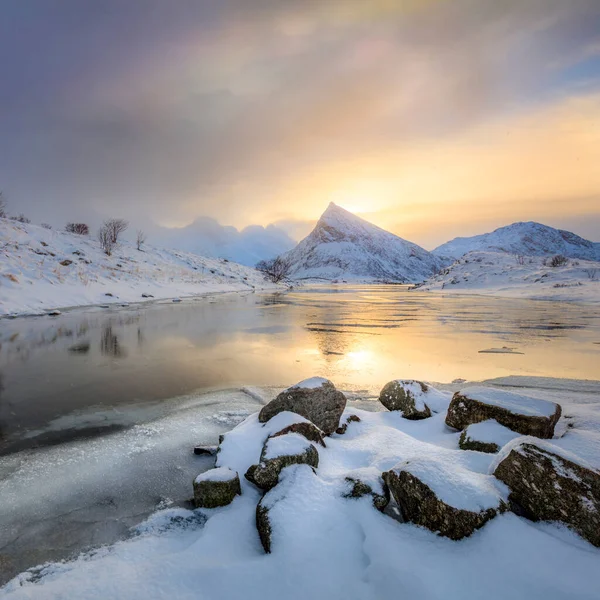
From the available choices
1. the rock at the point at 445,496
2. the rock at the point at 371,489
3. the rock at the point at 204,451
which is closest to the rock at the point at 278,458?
the rock at the point at 371,489

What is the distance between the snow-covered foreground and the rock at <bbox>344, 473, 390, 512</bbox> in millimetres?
66

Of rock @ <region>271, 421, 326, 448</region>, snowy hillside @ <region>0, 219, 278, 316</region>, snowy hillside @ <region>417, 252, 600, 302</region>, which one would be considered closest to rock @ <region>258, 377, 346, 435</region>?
rock @ <region>271, 421, 326, 448</region>

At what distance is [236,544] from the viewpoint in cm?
344

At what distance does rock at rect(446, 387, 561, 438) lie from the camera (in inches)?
186

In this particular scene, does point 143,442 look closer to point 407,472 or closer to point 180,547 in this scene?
point 180,547

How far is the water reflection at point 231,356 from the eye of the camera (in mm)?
8023

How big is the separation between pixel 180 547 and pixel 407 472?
2433 mm

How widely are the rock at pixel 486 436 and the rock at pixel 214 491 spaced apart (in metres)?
3.31

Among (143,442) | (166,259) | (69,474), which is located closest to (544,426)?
(143,442)

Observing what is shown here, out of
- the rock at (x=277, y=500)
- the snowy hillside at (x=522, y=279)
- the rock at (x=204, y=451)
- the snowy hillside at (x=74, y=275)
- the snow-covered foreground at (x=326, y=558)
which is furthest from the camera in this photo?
the snowy hillside at (x=522, y=279)

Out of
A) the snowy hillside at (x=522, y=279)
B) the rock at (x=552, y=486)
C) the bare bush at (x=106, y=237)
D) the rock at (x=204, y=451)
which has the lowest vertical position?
the rock at (x=204, y=451)

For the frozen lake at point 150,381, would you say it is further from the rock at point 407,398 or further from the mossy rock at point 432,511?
the mossy rock at point 432,511

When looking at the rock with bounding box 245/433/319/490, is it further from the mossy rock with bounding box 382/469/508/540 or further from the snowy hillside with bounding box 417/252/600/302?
the snowy hillside with bounding box 417/252/600/302

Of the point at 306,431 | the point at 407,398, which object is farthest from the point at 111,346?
the point at 407,398
